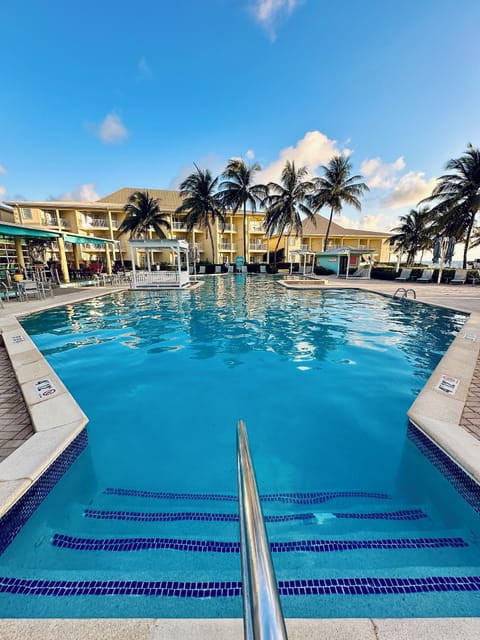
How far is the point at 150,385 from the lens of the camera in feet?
15.7

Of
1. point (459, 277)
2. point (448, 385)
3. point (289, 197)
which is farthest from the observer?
point (289, 197)

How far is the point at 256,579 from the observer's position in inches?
27.4

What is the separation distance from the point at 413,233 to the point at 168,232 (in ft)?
87.2

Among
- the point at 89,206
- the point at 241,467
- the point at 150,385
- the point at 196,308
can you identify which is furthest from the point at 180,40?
the point at 89,206

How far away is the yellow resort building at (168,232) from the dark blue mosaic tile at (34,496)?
25532mm

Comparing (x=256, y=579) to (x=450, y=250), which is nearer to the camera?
(x=256, y=579)

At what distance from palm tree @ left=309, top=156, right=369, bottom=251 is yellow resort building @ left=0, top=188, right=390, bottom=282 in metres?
5.16

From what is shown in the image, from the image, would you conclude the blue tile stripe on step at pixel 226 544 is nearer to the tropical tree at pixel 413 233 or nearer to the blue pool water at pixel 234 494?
the blue pool water at pixel 234 494

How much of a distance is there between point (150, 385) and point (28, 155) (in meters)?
24.4

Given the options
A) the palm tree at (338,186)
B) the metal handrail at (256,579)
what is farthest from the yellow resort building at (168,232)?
the metal handrail at (256,579)

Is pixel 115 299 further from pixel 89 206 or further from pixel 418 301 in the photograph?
pixel 89 206

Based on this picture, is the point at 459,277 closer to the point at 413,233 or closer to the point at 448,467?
the point at 413,233

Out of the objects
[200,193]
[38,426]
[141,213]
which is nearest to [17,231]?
[38,426]

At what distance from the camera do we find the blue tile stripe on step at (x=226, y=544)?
1.97 meters
